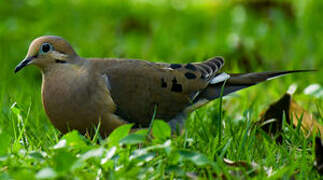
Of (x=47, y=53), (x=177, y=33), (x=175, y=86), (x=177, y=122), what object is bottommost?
(x=177, y=122)

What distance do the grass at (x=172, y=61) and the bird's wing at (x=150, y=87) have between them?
191mm

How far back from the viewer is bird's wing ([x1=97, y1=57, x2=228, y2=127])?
4.12 meters

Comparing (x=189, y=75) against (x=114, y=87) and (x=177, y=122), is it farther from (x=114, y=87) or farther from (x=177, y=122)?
(x=114, y=87)

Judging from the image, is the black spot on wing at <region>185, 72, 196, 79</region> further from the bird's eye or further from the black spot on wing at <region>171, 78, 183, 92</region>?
the bird's eye

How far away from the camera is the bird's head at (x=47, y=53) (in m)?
4.01

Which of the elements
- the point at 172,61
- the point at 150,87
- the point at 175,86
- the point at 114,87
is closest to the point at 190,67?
the point at 175,86

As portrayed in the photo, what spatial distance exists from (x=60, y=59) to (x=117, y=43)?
3330 mm

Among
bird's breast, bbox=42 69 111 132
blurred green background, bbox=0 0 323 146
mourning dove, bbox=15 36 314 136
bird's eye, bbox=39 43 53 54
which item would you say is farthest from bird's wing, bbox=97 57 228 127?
blurred green background, bbox=0 0 323 146

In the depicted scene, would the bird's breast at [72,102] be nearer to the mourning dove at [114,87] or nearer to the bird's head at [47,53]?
the mourning dove at [114,87]

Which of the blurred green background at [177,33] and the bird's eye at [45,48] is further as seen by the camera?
the blurred green background at [177,33]

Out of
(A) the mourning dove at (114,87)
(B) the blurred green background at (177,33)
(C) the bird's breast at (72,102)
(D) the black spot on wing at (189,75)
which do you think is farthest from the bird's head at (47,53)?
(D) the black spot on wing at (189,75)

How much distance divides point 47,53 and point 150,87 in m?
0.73

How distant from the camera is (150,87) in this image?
4.25m

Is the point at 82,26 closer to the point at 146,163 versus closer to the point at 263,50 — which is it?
the point at 263,50
